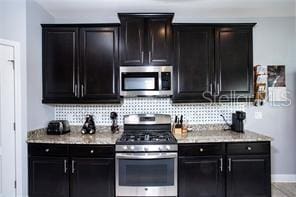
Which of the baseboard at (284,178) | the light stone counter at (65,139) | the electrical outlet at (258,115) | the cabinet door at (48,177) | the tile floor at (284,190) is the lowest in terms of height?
the tile floor at (284,190)

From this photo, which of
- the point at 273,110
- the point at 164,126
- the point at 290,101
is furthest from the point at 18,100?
the point at 290,101

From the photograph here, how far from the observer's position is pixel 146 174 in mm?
2721

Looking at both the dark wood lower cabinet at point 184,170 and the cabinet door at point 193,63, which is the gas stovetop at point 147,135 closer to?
the dark wood lower cabinet at point 184,170

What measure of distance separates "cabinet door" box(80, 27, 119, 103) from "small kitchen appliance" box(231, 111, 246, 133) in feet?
5.81

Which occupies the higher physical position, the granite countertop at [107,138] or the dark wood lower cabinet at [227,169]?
the granite countertop at [107,138]

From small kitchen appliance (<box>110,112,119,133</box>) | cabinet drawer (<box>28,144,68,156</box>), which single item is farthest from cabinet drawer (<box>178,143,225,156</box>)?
cabinet drawer (<box>28,144,68,156</box>)

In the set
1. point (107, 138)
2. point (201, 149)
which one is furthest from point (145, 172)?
point (201, 149)

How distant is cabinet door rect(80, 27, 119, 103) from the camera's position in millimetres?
3139

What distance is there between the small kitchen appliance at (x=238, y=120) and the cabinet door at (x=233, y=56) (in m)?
0.44

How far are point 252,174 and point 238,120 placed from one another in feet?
2.54

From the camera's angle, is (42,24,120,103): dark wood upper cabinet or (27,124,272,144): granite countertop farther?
(42,24,120,103): dark wood upper cabinet

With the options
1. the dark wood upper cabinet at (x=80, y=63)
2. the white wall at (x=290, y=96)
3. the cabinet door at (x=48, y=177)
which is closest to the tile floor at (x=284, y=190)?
the white wall at (x=290, y=96)

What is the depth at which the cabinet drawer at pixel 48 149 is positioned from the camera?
9.12ft

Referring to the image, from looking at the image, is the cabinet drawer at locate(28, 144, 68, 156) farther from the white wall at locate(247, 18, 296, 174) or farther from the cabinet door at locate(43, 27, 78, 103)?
the white wall at locate(247, 18, 296, 174)
